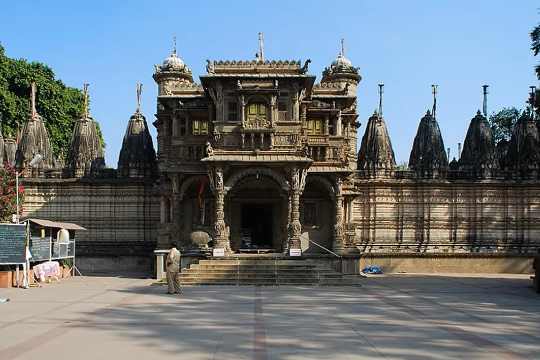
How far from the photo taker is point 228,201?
3253 centimetres

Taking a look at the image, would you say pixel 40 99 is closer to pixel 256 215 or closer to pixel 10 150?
pixel 10 150

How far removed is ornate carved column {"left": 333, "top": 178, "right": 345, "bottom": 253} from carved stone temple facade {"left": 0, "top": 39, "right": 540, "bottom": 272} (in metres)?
0.07

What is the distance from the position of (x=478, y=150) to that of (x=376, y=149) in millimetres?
6377

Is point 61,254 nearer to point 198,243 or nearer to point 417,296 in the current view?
point 198,243

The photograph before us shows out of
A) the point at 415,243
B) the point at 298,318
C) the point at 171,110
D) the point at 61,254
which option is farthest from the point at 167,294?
the point at 415,243

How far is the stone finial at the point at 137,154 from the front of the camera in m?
37.6

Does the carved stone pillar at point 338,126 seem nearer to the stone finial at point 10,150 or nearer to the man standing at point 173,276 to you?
the man standing at point 173,276

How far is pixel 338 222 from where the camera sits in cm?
3117

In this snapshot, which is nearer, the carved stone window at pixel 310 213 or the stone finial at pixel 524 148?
the carved stone window at pixel 310 213

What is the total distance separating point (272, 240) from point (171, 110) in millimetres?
8327

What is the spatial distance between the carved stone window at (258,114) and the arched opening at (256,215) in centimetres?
285

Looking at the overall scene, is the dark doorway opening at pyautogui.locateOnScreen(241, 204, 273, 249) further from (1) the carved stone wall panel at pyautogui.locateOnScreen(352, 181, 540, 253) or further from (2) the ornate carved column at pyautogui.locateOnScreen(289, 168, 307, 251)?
(1) the carved stone wall panel at pyautogui.locateOnScreen(352, 181, 540, 253)

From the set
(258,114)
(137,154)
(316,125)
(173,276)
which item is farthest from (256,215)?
(173,276)

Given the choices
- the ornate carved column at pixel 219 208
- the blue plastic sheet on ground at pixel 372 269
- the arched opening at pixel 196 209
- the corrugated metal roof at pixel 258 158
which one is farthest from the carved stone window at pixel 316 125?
the blue plastic sheet on ground at pixel 372 269
